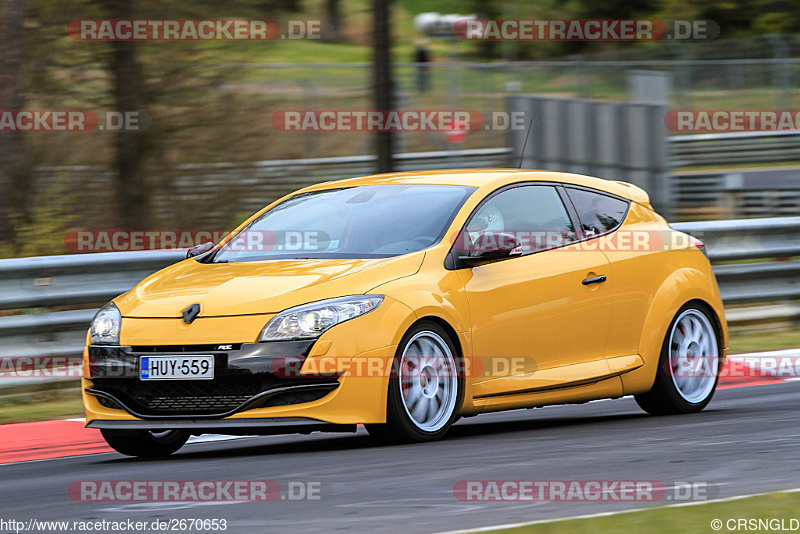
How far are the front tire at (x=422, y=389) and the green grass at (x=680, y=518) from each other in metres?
2.08

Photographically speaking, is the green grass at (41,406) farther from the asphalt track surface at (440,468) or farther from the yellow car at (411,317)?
the yellow car at (411,317)

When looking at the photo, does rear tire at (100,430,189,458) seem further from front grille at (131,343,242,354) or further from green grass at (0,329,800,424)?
green grass at (0,329,800,424)

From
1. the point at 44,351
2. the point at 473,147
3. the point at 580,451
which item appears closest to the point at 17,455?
the point at 44,351

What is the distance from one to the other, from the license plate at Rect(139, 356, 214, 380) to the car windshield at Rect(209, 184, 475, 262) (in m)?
1.08

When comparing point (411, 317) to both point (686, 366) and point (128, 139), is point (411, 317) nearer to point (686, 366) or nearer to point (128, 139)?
point (686, 366)

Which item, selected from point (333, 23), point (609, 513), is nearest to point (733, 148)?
point (609, 513)

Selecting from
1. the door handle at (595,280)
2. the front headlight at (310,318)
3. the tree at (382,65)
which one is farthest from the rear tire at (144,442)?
the tree at (382,65)

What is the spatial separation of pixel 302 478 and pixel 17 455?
96.9 inches

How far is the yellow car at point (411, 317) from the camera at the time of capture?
7117 millimetres

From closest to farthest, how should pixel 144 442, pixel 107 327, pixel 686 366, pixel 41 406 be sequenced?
pixel 107 327, pixel 144 442, pixel 686 366, pixel 41 406

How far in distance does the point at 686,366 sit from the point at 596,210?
1.17 m

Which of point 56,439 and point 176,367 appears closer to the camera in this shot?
point 176,367

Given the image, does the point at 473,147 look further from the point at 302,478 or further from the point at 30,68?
the point at 302,478

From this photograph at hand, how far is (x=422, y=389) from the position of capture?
7.44 meters
